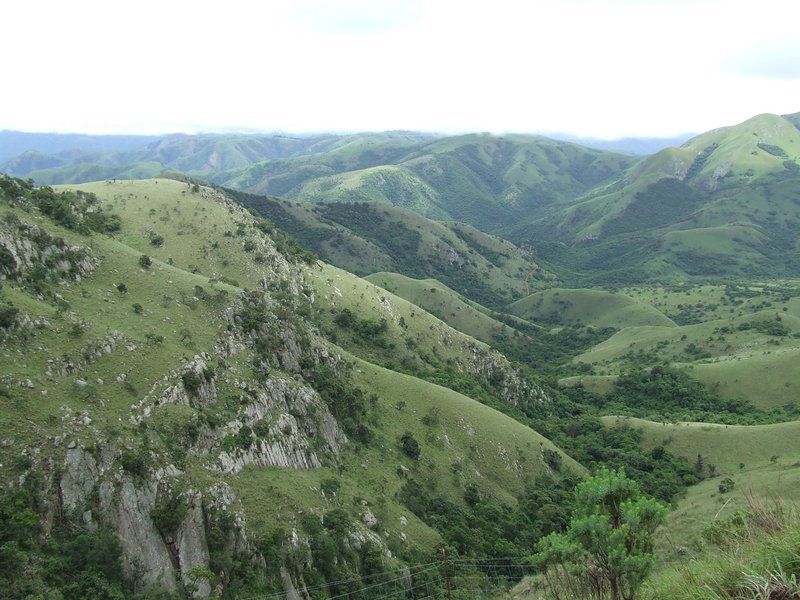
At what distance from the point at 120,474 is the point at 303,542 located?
18.1 m

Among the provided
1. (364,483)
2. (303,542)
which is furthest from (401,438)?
(303,542)

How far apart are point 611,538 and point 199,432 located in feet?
135

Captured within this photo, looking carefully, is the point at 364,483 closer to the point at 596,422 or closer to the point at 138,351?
the point at 138,351

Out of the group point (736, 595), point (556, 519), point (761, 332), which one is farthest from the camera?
point (761, 332)

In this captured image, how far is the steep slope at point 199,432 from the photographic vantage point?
3681cm

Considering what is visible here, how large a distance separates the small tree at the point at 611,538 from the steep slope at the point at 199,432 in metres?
30.9

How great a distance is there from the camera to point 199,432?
4769cm

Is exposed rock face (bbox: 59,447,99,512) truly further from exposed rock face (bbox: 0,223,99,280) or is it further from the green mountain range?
exposed rock face (bbox: 0,223,99,280)

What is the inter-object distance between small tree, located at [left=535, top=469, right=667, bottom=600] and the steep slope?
101 feet

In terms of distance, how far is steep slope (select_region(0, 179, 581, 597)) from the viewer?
3681 cm

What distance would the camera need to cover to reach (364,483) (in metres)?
63.4

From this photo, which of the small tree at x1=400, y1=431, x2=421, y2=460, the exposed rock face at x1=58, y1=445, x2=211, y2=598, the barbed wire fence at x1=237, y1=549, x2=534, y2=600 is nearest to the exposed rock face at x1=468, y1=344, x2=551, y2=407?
the small tree at x1=400, y1=431, x2=421, y2=460

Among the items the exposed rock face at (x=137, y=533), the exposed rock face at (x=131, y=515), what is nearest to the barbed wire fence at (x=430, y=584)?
the exposed rock face at (x=131, y=515)

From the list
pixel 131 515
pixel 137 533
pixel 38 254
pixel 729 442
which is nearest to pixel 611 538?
pixel 137 533
